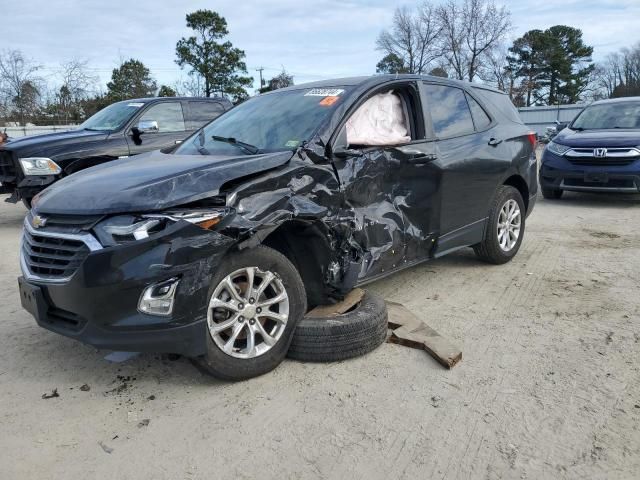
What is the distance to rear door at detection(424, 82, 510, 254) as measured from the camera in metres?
4.41

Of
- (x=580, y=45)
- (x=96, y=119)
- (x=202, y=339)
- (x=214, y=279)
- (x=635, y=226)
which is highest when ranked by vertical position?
(x=580, y=45)

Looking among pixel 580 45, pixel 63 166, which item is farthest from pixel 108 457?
pixel 580 45

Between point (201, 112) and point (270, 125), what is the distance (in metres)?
5.50

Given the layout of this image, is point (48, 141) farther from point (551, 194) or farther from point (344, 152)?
point (551, 194)

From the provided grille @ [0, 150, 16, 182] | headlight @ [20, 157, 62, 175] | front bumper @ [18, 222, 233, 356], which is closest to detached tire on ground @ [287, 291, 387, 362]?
front bumper @ [18, 222, 233, 356]

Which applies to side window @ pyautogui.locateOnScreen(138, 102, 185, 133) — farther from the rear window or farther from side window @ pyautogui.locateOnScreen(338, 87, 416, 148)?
side window @ pyautogui.locateOnScreen(338, 87, 416, 148)

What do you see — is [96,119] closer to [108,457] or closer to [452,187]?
[452,187]

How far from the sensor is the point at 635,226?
719cm

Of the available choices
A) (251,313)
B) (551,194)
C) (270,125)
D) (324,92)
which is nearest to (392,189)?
(324,92)

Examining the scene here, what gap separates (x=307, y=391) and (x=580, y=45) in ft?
199

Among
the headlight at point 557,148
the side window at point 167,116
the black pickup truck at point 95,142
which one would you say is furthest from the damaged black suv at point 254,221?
the headlight at point 557,148

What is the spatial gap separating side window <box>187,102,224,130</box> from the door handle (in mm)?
5371

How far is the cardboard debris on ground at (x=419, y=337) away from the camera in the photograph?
3.30m

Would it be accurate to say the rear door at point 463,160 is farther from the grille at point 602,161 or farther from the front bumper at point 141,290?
the grille at point 602,161
